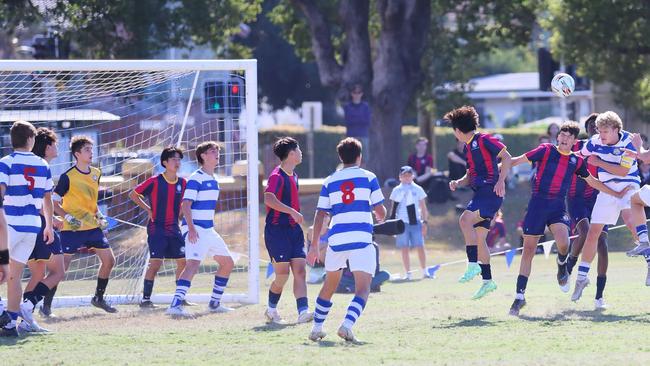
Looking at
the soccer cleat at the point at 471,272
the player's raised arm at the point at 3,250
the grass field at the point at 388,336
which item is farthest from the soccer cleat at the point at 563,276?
the player's raised arm at the point at 3,250

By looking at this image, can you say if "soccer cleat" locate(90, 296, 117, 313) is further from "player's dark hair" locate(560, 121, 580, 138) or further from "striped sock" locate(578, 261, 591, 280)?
"player's dark hair" locate(560, 121, 580, 138)

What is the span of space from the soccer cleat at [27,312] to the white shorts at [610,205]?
5.53 meters

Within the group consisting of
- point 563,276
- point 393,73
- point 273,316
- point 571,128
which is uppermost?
point 393,73

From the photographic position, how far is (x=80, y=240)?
1223 centimetres

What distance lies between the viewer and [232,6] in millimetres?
24500

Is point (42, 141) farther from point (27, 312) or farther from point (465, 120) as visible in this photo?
point (465, 120)

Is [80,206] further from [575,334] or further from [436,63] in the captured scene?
[436,63]

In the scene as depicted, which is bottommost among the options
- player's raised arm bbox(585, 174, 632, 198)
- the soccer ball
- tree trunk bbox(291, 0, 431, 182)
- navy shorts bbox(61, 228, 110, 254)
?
navy shorts bbox(61, 228, 110, 254)

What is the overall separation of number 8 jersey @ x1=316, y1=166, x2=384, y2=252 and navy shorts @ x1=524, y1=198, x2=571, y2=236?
222 centimetres

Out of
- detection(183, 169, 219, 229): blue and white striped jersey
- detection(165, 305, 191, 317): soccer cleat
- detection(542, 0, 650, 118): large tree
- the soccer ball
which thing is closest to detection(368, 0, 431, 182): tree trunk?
detection(542, 0, 650, 118): large tree

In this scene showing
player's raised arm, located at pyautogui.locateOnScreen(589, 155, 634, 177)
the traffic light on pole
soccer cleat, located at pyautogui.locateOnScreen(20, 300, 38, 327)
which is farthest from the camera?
the traffic light on pole

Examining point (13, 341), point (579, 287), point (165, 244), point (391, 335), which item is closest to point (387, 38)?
point (165, 244)

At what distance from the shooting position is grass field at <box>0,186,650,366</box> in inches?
338

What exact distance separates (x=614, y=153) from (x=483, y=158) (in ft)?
4.35
